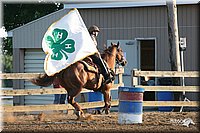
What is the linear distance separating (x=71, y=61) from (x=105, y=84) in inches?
59.1

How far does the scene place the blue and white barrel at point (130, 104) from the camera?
10.9 metres

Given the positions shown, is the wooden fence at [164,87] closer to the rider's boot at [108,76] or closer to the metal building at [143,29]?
the rider's boot at [108,76]

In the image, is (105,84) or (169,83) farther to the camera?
(169,83)

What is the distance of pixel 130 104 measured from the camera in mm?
10977

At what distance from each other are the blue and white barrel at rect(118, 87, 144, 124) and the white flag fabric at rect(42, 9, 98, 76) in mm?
1467

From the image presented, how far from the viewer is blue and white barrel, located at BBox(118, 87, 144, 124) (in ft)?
35.9

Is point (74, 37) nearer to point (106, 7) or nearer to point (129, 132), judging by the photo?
point (129, 132)

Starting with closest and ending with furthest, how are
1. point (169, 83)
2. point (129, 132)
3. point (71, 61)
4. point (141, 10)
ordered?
1. point (129, 132)
2. point (71, 61)
3. point (169, 83)
4. point (141, 10)

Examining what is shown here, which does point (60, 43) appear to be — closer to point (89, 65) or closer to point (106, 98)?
point (89, 65)

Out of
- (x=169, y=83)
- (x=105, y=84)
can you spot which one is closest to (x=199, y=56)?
(x=169, y=83)

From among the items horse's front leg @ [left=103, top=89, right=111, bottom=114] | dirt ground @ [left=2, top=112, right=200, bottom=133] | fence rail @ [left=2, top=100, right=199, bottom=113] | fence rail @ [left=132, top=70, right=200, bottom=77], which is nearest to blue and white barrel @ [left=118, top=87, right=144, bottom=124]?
dirt ground @ [left=2, top=112, right=200, bottom=133]

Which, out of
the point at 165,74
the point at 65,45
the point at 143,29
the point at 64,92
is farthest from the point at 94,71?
the point at 143,29

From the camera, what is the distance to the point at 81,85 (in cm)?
1206

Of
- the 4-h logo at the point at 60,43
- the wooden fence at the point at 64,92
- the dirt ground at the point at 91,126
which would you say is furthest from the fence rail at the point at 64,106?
the 4-h logo at the point at 60,43
